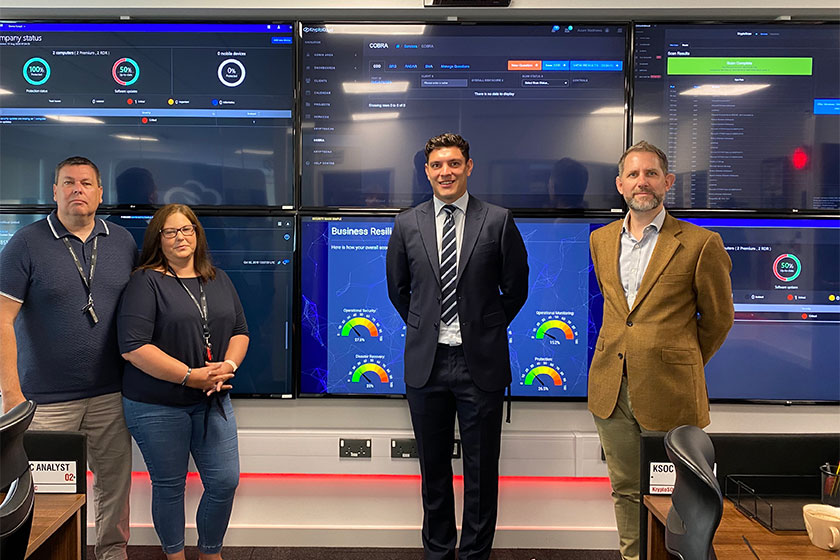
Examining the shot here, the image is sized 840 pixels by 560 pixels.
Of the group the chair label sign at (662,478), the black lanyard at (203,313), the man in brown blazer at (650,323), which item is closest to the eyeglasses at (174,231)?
the black lanyard at (203,313)

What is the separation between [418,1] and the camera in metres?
2.79

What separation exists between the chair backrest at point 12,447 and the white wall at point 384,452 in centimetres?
177

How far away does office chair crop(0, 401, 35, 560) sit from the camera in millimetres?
1098

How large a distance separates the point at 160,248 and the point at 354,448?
1.38 m

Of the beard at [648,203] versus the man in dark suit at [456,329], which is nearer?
the beard at [648,203]

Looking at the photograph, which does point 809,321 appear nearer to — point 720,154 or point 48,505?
point 720,154

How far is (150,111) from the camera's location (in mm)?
2852

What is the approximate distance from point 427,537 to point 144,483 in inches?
61.3

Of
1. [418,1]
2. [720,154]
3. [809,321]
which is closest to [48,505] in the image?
[418,1]

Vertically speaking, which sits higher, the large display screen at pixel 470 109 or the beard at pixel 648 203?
the large display screen at pixel 470 109

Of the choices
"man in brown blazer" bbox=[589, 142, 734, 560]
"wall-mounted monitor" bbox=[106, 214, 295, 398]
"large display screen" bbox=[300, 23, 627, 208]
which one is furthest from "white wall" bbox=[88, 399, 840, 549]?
"large display screen" bbox=[300, 23, 627, 208]

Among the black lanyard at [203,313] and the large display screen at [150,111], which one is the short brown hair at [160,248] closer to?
the black lanyard at [203,313]

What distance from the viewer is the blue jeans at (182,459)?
229cm

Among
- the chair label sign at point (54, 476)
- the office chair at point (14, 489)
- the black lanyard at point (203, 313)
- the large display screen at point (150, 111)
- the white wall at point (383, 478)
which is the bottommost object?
the white wall at point (383, 478)
